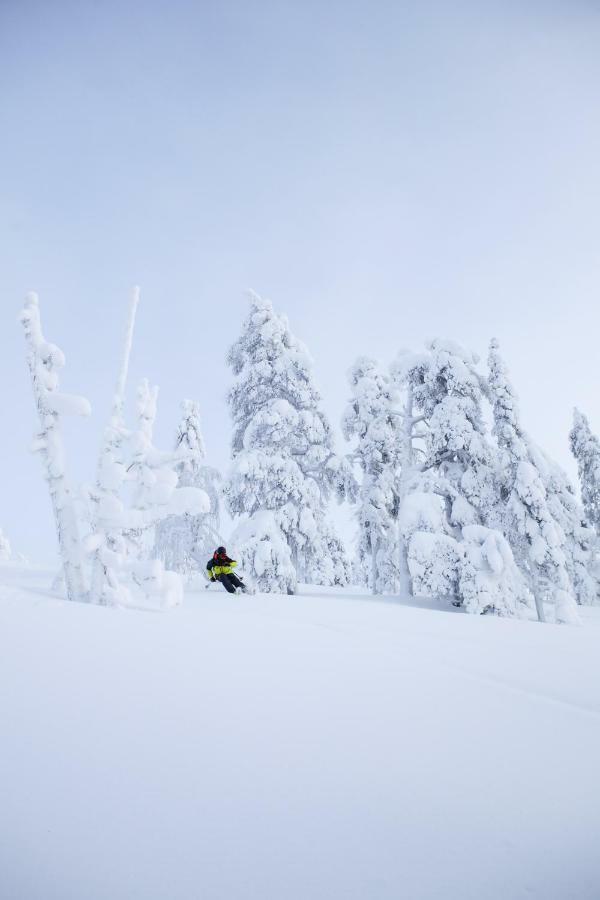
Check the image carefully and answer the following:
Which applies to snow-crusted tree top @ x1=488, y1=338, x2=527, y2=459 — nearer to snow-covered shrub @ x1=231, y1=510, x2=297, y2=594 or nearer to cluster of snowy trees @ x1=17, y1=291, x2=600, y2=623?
cluster of snowy trees @ x1=17, y1=291, x2=600, y2=623

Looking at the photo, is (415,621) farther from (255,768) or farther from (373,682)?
(255,768)

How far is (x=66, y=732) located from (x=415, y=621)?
22.3ft

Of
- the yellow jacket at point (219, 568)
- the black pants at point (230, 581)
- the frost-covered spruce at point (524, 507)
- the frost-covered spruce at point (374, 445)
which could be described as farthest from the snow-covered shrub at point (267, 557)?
the frost-covered spruce at point (524, 507)

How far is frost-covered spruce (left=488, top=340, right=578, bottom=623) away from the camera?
609 inches

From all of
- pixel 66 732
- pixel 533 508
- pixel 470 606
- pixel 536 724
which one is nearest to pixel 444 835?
pixel 536 724

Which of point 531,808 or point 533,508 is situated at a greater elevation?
point 533,508

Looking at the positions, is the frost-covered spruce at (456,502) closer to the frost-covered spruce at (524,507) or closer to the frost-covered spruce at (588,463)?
the frost-covered spruce at (524,507)

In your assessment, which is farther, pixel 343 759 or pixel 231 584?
pixel 231 584

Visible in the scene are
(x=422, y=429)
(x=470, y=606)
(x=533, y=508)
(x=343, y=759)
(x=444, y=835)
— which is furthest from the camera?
(x=422, y=429)

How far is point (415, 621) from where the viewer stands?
807 centimetres

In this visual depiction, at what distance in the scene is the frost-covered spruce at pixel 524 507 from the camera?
15.5 meters

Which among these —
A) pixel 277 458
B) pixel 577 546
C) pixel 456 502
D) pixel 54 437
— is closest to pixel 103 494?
pixel 54 437

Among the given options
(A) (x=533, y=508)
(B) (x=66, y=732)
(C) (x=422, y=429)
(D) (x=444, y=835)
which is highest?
(C) (x=422, y=429)

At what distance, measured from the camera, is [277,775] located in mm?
2264
